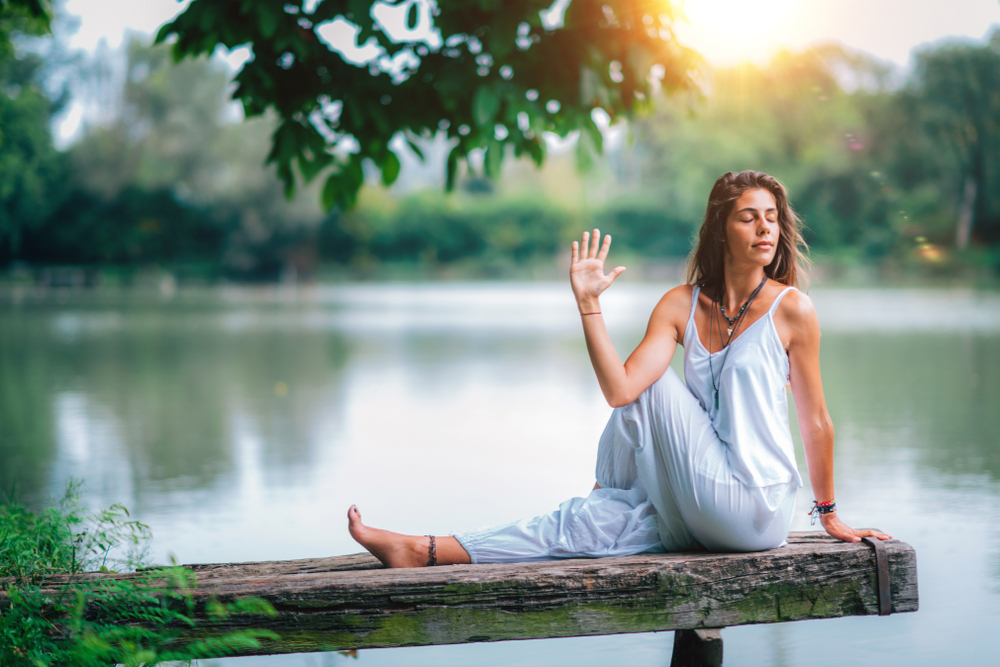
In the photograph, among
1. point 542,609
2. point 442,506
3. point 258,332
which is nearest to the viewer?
point 542,609

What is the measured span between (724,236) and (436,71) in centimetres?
227

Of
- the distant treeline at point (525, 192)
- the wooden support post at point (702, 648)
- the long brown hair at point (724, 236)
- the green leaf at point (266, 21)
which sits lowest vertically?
the wooden support post at point (702, 648)

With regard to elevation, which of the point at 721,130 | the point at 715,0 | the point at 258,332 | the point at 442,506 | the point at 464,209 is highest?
the point at 721,130

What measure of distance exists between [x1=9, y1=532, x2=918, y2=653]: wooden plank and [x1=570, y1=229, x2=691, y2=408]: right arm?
18.2 inches

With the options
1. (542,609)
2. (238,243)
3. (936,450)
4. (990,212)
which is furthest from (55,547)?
(238,243)

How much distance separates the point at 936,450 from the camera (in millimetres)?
6246

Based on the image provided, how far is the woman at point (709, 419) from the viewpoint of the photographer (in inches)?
98.8

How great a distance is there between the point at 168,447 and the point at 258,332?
33.2 ft

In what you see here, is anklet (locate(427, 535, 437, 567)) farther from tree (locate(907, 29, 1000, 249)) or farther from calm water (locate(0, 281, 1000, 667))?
tree (locate(907, 29, 1000, 249))

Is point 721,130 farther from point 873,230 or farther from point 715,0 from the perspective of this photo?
point 715,0

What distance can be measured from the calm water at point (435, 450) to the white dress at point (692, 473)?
0.75 meters

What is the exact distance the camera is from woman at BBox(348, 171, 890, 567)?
8.23 ft

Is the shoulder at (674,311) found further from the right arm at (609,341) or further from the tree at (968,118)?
the tree at (968,118)

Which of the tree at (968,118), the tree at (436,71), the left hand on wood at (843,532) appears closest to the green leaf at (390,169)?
the tree at (436,71)
